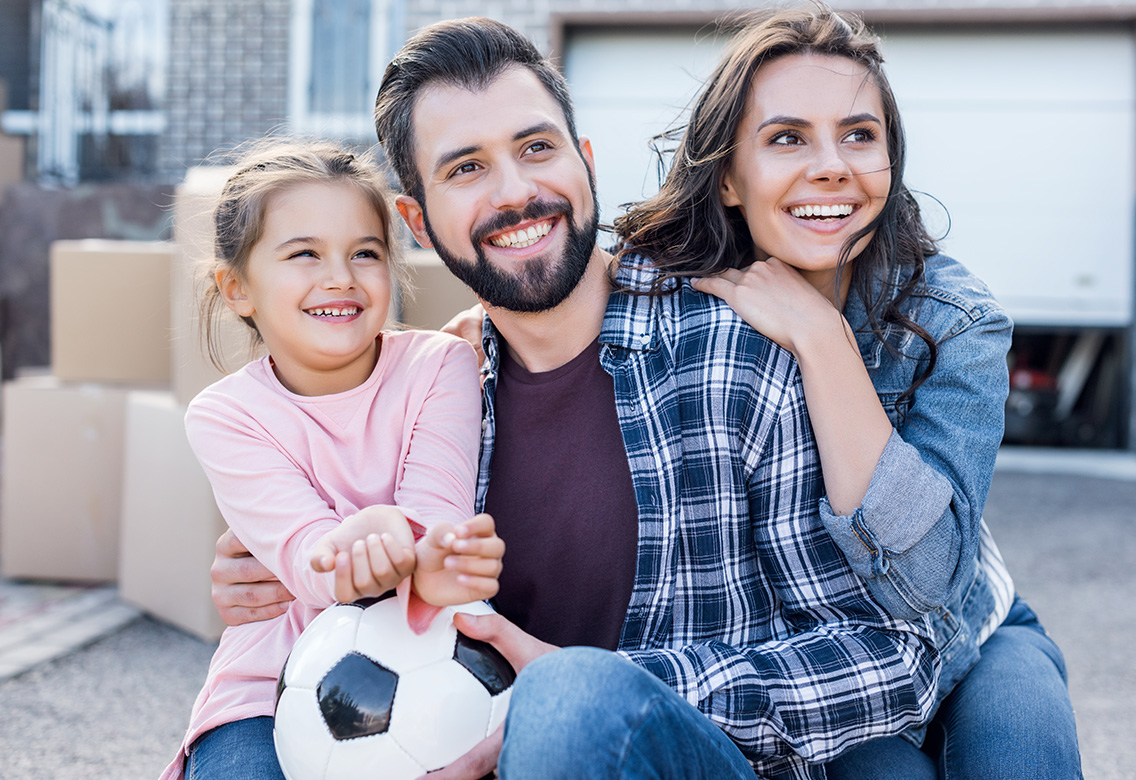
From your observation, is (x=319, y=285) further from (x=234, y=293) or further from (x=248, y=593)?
(x=248, y=593)

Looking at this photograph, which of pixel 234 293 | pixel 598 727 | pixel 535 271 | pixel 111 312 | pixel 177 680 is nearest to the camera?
pixel 598 727

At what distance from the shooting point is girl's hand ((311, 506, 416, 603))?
143cm

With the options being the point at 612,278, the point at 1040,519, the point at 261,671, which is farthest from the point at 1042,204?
the point at 261,671

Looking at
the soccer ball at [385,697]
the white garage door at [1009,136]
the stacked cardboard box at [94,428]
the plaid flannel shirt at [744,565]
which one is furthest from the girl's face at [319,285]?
Result: the white garage door at [1009,136]

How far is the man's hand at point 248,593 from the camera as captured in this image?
6.24 ft

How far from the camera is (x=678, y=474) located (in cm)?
180

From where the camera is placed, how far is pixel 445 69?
6.47 feet

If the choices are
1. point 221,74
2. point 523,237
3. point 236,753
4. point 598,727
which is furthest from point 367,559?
point 221,74

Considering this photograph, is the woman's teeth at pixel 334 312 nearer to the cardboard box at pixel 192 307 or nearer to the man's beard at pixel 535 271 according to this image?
the man's beard at pixel 535 271

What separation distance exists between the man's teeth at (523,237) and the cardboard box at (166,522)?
2.06 m

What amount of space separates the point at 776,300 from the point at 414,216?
31.9 inches

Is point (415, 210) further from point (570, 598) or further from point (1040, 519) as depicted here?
point (1040, 519)

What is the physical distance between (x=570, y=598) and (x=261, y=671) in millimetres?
602

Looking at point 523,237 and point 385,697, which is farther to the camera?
point 523,237
